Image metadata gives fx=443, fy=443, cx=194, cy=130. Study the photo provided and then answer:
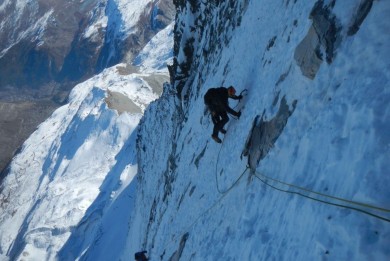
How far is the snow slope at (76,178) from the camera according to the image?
52969mm

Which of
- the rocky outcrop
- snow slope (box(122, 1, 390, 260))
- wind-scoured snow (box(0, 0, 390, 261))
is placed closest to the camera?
snow slope (box(122, 1, 390, 260))

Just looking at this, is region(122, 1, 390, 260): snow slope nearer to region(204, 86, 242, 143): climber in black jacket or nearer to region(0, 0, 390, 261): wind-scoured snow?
region(0, 0, 390, 261): wind-scoured snow

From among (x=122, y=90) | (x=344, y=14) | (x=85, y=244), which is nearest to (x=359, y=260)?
(x=344, y=14)

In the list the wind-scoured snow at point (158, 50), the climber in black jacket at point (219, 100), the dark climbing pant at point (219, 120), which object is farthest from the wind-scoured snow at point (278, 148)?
the wind-scoured snow at point (158, 50)

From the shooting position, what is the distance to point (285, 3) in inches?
569

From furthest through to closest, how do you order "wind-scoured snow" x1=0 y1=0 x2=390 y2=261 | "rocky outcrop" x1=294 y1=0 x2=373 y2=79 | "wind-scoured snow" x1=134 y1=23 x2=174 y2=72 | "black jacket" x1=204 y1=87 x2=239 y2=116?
1. "wind-scoured snow" x1=134 y1=23 x2=174 y2=72
2. "black jacket" x1=204 y1=87 x2=239 y2=116
3. "rocky outcrop" x1=294 y1=0 x2=373 y2=79
4. "wind-scoured snow" x1=0 y1=0 x2=390 y2=261

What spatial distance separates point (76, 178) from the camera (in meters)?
66.8

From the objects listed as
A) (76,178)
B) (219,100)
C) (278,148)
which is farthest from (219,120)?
(76,178)

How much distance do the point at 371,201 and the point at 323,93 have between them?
2.98m

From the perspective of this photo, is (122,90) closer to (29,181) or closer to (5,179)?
(29,181)

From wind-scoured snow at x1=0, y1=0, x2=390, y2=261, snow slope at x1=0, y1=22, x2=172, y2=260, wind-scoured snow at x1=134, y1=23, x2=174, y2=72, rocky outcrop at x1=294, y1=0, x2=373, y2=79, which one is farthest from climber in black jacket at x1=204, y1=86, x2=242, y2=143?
wind-scoured snow at x1=134, y1=23, x2=174, y2=72

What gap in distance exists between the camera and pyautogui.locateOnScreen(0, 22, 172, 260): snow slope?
174 feet

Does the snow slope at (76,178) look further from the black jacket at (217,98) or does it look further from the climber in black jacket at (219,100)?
the black jacket at (217,98)

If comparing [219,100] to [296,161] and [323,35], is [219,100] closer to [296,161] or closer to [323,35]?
[323,35]
